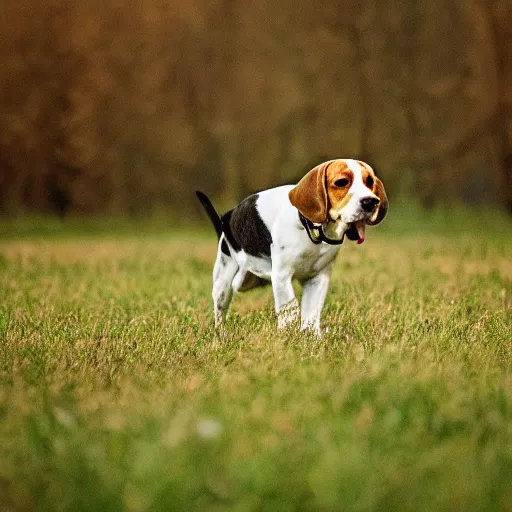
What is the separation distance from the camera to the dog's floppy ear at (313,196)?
4848mm

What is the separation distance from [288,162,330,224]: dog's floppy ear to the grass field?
26.4 inches

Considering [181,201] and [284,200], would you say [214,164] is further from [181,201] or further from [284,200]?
[284,200]

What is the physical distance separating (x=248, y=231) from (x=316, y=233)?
28.8 inches

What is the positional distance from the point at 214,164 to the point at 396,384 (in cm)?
1686

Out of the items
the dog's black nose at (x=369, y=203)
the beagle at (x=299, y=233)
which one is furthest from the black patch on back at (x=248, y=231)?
the dog's black nose at (x=369, y=203)

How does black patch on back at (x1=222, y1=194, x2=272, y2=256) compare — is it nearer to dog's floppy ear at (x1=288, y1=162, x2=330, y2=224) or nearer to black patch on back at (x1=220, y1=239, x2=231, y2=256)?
black patch on back at (x1=220, y1=239, x2=231, y2=256)

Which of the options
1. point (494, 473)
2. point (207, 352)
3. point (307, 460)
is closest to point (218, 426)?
point (307, 460)

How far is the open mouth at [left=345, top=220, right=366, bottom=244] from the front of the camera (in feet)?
15.7

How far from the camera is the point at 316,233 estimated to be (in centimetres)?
511

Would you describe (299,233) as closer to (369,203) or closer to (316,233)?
(316,233)

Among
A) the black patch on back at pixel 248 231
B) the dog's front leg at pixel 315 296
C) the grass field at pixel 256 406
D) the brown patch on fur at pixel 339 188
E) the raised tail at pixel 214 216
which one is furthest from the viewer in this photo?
the raised tail at pixel 214 216

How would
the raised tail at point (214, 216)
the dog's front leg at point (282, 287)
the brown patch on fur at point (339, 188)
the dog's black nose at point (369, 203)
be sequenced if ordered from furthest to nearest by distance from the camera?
1. the raised tail at point (214, 216)
2. the dog's front leg at point (282, 287)
3. the brown patch on fur at point (339, 188)
4. the dog's black nose at point (369, 203)

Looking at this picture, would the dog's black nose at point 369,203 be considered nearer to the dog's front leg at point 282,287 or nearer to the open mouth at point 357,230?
the open mouth at point 357,230

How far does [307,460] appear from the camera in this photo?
2738 mm
